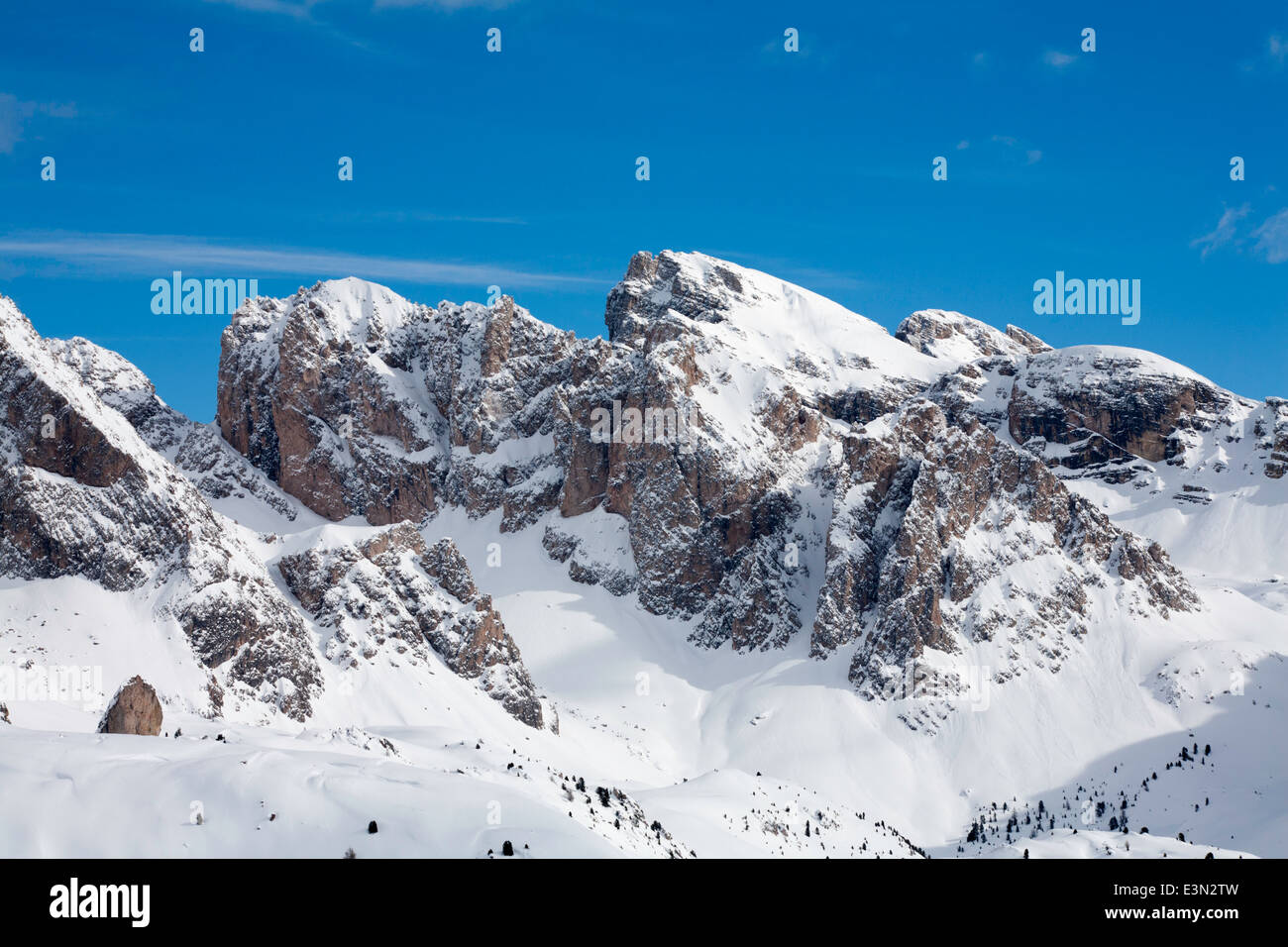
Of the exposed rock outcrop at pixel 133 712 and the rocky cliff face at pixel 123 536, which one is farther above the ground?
the rocky cliff face at pixel 123 536

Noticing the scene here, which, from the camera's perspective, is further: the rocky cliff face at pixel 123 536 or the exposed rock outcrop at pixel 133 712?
the rocky cliff face at pixel 123 536

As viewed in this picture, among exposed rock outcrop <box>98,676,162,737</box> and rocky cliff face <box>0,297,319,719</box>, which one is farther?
rocky cliff face <box>0,297,319,719</box>

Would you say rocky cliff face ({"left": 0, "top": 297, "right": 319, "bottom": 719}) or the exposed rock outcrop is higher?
rocky cliff face ({"left": 0, "top": 297, "right": 319, "bottom": 719})

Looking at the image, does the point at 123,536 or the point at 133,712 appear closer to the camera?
the point at 133,712

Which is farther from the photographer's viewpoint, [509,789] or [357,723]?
[357,723]

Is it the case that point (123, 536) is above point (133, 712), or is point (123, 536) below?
above
